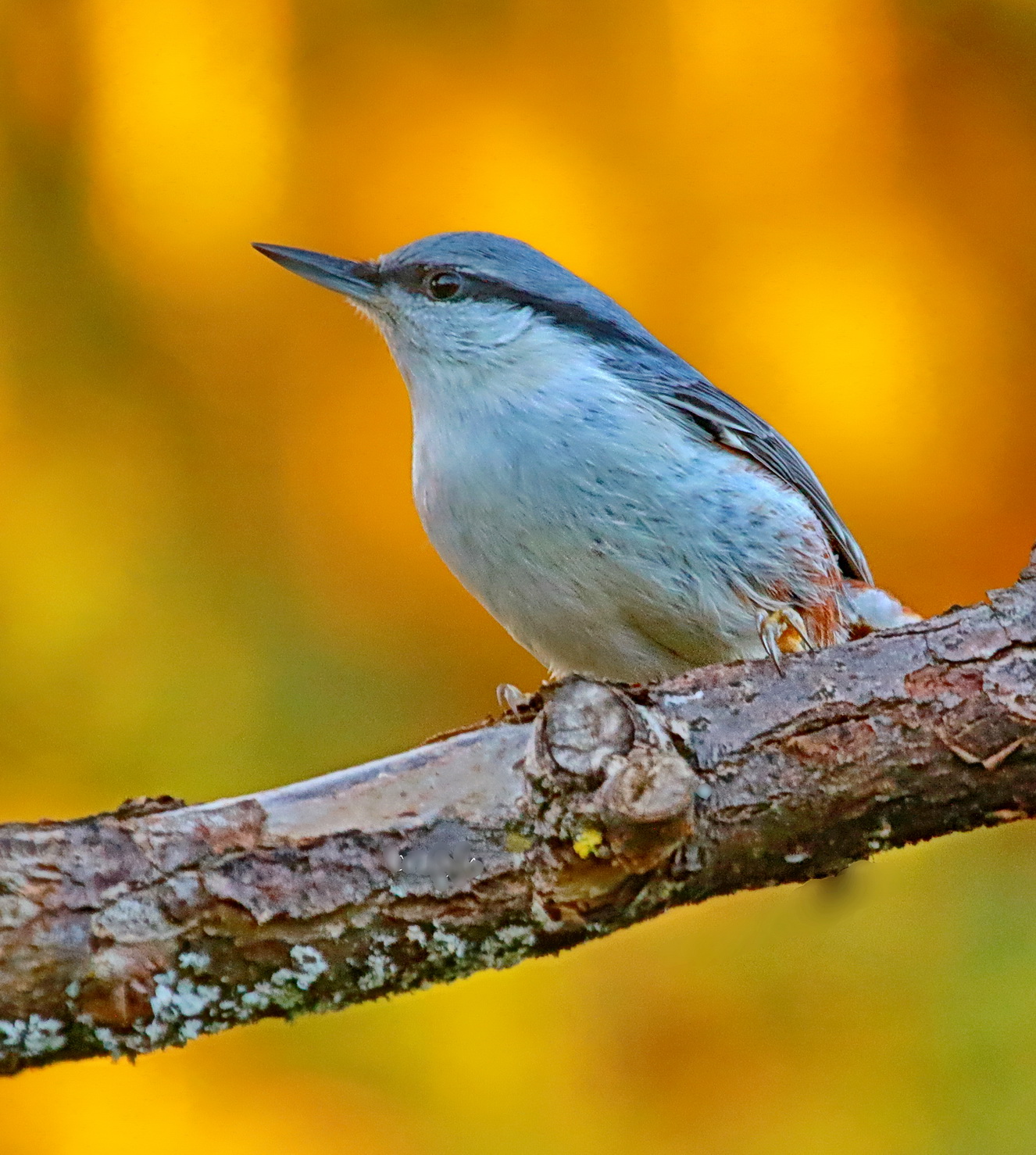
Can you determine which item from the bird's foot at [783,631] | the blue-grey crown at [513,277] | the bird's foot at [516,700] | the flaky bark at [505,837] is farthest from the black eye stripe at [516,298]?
the flaky bark at [505,837]

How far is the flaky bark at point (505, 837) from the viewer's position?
4.40 ft

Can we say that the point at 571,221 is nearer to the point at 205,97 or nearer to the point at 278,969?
the point at 205,97

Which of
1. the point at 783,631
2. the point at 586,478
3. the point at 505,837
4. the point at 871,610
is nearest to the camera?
the point at 505,837

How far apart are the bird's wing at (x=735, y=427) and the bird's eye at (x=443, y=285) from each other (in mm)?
321

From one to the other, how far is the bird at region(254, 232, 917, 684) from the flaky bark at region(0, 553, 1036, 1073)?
11.3 inches

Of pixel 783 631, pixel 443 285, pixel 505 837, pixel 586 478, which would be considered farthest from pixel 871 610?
pixel 505 837

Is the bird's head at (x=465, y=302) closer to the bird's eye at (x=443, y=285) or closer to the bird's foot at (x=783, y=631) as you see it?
the bird's eye at (x=443, y=285)

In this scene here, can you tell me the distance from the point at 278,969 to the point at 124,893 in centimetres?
18

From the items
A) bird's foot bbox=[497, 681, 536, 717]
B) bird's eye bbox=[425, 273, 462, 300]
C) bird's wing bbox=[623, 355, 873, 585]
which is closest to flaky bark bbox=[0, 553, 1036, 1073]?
bird's foot bbox=[497, 681, 536, 717]

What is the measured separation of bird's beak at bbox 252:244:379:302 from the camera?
2145 millimetres

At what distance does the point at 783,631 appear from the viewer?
1.96 metres

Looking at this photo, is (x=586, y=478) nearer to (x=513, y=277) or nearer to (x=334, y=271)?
(x=513, y=277)

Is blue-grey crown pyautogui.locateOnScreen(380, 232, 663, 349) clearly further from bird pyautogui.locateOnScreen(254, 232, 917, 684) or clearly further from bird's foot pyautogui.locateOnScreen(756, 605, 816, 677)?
bird's foot pyautogui.locateOnScreen(756, 605, 816, 677)

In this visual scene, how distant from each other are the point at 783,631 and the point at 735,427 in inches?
13.9
